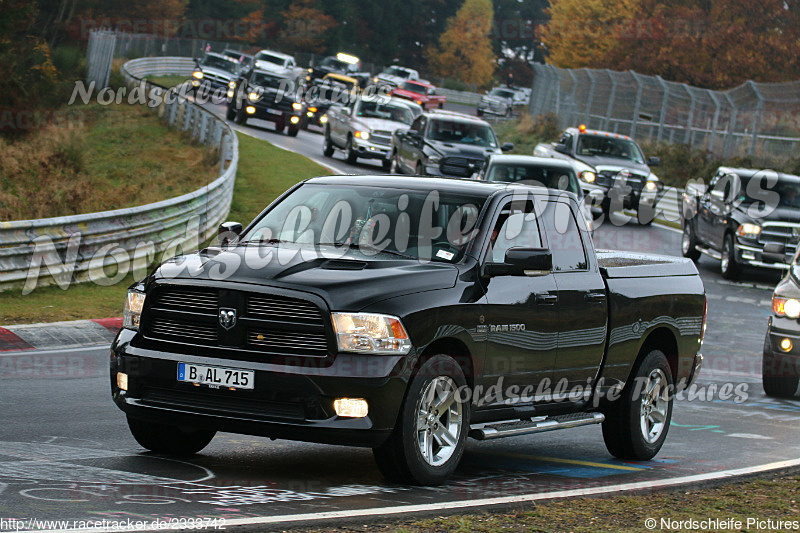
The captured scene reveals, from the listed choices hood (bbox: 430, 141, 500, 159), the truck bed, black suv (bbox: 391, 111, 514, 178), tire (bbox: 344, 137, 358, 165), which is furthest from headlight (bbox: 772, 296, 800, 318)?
tire (bbox: 344, 137, 358, 165)

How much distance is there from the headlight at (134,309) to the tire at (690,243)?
2003 centimetres

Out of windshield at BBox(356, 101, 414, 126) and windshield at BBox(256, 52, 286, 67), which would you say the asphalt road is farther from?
windshield at BBox(256, 52, 286, 67)

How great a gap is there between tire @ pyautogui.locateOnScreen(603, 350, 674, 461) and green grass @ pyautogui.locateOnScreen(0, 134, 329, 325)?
7279mm

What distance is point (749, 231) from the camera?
2375 cm

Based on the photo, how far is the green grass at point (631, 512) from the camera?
21.7 feet

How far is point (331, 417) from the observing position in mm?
7191

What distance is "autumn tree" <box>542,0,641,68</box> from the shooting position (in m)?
75.6

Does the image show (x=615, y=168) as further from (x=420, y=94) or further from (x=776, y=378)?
(x=420, y=94)

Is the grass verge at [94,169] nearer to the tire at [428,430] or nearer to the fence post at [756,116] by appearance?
the fence post at [756,116]

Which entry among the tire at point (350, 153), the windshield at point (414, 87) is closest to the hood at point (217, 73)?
the tire at point (350, 153)

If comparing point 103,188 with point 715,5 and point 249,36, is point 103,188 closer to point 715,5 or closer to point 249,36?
point 715,5

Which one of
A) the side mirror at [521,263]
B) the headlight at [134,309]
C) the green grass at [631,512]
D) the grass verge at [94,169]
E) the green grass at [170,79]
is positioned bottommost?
the green grass at [170,79]

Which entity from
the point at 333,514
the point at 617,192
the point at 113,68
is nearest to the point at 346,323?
the point at 333,514

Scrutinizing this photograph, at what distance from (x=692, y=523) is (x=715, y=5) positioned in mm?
64364
